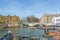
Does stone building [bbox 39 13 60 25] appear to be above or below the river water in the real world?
above

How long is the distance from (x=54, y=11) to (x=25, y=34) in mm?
659

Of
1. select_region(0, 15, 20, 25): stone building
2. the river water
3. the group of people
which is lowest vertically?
the group of people

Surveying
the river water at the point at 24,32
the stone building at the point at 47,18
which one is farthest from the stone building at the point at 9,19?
the stone building at the point at 47,18

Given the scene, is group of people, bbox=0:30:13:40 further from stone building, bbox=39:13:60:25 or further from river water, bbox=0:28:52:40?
stone building, bbox=39:13:60:25

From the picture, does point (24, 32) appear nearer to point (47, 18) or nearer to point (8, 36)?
point (8, 36)

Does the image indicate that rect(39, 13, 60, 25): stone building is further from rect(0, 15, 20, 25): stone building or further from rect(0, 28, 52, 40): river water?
rect(0, 15, 20, 25): stone building

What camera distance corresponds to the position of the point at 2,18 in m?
2.21

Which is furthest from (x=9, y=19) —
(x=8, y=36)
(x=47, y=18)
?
(x=47, y=18)

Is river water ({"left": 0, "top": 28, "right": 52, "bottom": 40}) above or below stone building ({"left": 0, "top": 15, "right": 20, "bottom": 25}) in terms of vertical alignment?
below

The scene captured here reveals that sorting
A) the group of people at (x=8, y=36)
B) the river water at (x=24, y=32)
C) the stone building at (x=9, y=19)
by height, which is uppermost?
the stone building at (x=9, y=19)

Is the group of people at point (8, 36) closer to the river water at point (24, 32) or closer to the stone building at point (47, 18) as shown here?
the river water at point (24, 32)

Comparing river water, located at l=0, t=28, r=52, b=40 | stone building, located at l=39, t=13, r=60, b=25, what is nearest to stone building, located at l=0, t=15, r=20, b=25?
river water, located at l=0, t=28, r=52, b=40

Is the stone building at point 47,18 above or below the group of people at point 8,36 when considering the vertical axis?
above

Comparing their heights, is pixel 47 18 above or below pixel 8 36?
above
